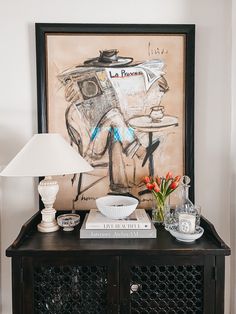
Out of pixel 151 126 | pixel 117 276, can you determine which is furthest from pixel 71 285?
pixel 151 126

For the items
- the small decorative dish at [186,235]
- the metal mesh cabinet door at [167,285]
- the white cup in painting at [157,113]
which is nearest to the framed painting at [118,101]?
the white cup in painting at [157,113]

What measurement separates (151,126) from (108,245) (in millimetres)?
681

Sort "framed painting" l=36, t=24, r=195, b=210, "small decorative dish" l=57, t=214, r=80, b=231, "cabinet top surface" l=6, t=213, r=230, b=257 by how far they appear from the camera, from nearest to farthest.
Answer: "cabinet top surface" l=6, t=213, r=230, b=257 → "small decorative dish" l=57, t=214, r=80, b=231 → "framed painting" l=36, t=24, r=195, b=210

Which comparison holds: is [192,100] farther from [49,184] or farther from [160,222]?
[49,184]

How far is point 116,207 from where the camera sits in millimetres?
1359

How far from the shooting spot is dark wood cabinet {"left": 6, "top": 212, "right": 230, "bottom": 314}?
1.22 metres

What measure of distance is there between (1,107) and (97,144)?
544 mm

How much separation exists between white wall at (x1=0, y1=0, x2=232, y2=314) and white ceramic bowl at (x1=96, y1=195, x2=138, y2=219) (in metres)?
0.43

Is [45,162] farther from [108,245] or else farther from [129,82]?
[129,82]

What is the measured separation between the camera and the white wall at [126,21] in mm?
1624

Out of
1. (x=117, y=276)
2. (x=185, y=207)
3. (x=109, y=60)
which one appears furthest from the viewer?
(x=109, y=60)

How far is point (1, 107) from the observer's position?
5.37 ft

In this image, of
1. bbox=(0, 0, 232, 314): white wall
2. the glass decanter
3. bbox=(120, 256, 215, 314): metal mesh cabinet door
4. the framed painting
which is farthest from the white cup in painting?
bbox=(120, 256, 215, 314): metal mesh cabinet door

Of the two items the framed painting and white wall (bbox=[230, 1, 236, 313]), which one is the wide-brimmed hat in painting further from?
white wall (bbox=[230, 1, 236, 313])
